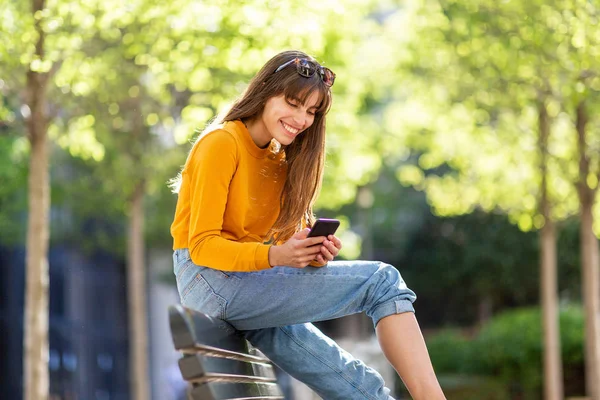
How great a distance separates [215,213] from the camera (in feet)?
10.7

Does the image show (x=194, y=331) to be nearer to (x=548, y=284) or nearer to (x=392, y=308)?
(x=392, y=308)

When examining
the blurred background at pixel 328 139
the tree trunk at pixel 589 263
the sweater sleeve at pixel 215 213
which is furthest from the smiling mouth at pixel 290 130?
the tree trunk at pixel 589 263

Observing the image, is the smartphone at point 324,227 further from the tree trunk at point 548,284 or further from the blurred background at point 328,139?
the tree trunk at point 548,284

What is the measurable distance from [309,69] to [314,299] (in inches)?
30.9

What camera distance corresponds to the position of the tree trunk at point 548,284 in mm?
12445

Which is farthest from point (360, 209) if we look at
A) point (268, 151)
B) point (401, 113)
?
point (268, 151)

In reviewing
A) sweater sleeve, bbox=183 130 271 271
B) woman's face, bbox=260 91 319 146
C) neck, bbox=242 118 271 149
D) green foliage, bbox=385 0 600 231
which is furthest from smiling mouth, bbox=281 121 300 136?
green foliage, bbox=385 0 600 231

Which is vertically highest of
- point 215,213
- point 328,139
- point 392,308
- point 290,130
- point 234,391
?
point 328,139

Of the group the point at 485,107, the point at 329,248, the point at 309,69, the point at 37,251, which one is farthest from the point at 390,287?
the point at 485,107

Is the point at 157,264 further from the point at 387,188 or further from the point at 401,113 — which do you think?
the point at 401,113

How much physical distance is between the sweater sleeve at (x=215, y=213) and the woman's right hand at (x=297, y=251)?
39 millimetres

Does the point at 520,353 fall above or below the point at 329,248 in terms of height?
above

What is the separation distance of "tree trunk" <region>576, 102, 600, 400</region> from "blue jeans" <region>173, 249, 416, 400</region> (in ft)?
27.5

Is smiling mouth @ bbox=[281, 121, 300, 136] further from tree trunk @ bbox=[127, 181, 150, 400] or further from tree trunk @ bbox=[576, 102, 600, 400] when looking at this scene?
tree trunk @ bbox=[127, 181, 150, 400]
